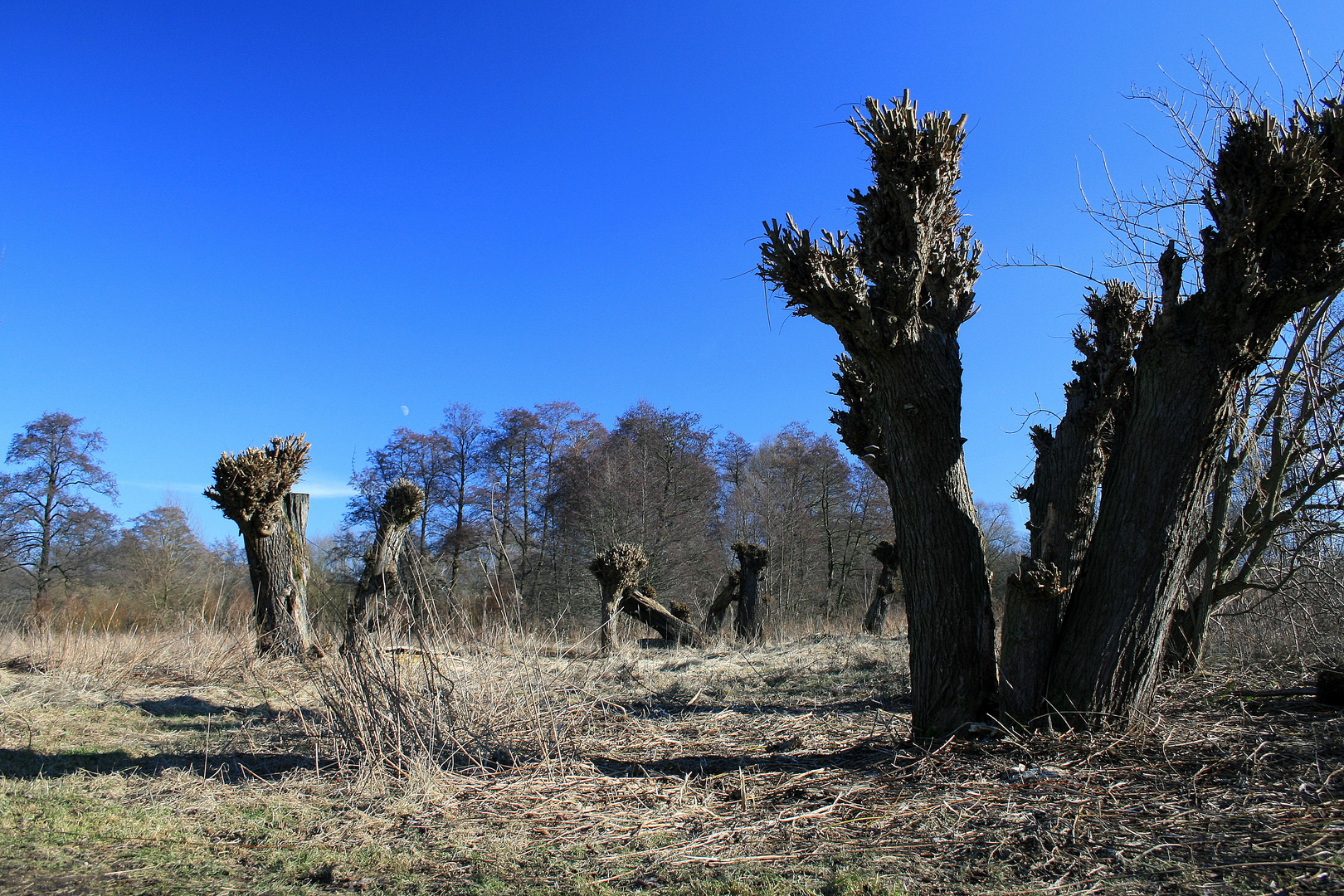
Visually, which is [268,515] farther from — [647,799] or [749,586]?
[749,586]

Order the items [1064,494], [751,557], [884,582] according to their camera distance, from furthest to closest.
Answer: [884,582] → [751,557] → [1064,494]

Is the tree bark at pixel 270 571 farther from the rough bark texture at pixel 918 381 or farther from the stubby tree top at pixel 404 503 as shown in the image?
the rough bark texture at pixel 918 381

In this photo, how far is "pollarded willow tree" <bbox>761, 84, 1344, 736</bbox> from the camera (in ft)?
12.0

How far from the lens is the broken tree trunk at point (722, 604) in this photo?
15.8 m

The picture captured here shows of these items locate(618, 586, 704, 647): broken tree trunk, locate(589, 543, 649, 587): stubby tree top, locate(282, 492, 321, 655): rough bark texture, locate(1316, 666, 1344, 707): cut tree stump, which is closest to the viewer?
locate(1316, 666, 1344, 707): cut tree stump

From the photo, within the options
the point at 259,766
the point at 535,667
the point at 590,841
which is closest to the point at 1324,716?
the point at 590,841

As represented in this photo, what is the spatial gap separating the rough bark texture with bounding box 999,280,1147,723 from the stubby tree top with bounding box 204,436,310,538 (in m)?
9.32

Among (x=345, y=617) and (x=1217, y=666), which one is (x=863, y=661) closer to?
(x=1217, y=666)

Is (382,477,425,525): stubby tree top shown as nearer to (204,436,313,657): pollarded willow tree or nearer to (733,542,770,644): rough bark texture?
(204,436,313,657): pollarded willow tree

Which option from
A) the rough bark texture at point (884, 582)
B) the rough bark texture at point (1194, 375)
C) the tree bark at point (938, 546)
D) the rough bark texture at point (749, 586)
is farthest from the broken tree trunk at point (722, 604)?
the rough bark texture at point (1194, 375)

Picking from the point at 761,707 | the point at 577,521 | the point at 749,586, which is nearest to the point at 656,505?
the point at 577,521

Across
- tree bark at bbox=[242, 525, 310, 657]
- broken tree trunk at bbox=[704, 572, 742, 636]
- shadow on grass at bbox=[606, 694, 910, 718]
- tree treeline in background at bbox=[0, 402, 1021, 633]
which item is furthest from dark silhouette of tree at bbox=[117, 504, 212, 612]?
shadow on grass at bbox=[606, 694, 910, 718]

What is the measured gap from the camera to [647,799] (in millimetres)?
3420

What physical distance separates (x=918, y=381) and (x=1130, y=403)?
60.3 inches
